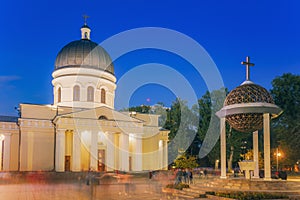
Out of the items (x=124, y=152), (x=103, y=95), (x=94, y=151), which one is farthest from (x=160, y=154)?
(x=94, y=151)

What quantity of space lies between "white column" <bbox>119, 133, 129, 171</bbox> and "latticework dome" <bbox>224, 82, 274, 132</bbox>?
21276 millimetres

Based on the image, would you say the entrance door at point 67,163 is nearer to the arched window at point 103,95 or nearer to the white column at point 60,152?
the white column at point 60,152

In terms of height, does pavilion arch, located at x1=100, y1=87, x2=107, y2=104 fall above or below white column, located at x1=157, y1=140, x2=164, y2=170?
above

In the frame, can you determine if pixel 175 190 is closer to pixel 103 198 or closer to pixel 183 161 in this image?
pixel 103 198

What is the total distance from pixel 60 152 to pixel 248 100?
23421 mm

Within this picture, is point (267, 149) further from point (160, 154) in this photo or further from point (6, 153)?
point (160, 154)

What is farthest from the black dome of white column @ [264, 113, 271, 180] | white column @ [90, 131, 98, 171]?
white column @ [264, 113, 271, 180]

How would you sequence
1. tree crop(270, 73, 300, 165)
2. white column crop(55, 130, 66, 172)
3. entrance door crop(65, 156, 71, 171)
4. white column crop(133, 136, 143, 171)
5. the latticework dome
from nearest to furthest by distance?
the latticework dome < white column crop(55, 130, 66, 172) < entrance door crop(65, 156, 71, 171) < tree crop(270, 73, 300, 165) < white column crop(133, 136, 143, 171)

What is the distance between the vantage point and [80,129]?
3866 centimetres

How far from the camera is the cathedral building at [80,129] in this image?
3866 centimetres

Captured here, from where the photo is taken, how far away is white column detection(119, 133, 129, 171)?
134 feet

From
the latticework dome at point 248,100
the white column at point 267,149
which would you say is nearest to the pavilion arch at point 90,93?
the latticework dome at point 248,100

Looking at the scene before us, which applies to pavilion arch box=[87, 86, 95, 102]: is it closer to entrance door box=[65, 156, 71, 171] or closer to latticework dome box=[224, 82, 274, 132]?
entrance door box=[65, 156, 71, 171]

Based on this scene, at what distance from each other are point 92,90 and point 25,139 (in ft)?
35.1
